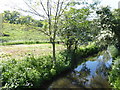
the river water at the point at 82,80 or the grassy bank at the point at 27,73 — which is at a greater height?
the grassy bank at the point at 27,73

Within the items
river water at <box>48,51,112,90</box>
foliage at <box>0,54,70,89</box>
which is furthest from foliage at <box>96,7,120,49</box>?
foliage at <box>0,54,70,89</box>

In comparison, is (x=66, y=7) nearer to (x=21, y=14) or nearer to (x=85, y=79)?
(x=21, y=14)

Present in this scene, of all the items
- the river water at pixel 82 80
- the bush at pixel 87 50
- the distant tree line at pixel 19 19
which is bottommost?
the river water at pixel 82 80

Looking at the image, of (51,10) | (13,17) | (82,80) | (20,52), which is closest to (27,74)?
(82,80)

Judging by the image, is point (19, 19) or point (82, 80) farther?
point (82, 80)

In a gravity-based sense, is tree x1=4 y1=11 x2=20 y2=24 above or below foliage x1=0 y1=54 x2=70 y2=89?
above

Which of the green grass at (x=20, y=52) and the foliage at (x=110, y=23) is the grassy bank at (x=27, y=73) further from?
the foliage at (x=110, y=23)

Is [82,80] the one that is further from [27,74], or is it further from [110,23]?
[110,23]

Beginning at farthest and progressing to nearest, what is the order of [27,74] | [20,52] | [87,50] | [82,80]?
[87,50]
[20,52]
[82,80]
[27,74]

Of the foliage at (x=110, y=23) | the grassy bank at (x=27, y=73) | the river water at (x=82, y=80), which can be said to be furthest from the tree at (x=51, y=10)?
the foliage at (x=110, y=23)

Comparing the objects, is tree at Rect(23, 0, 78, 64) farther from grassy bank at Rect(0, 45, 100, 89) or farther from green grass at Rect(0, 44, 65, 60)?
green grass at Rect(0, 44, 65, 60)

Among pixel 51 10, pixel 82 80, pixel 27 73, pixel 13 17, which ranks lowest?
pixel 82 80

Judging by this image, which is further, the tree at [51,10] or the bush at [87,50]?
the bush at [87,50]

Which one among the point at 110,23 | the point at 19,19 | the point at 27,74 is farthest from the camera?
the point at 110,23
